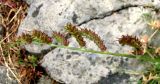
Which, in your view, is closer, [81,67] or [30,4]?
[81,67]

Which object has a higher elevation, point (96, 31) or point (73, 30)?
point (73, 30)

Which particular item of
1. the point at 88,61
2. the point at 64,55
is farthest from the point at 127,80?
the point at 64,55

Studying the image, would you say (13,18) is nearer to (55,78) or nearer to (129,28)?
(55,78)

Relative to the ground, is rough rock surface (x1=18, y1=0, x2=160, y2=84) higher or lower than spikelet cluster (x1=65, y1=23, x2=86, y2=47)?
lower

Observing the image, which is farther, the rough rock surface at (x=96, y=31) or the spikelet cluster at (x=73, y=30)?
the rough rock surface at (x=96, y=31)

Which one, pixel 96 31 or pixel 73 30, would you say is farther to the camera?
pixel 96 31

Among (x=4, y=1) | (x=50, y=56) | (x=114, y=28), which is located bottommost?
(x=50, y=56)

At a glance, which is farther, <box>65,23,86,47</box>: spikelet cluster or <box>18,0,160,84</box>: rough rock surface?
<box>18,0,160,84</box>: rough rock surface

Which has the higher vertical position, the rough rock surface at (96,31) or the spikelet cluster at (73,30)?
the spikelet cluster at (73,30)
